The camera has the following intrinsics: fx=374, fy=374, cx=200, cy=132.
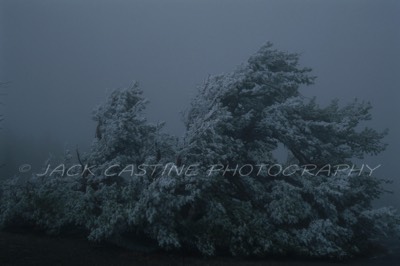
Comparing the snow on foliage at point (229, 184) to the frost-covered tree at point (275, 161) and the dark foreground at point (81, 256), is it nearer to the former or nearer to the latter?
the frost-covered tree at point (275, 161)

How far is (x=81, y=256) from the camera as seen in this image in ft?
31.9

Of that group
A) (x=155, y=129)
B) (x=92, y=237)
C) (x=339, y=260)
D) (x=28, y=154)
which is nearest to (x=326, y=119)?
(x=339, y=260)

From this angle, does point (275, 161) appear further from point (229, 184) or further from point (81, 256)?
point (81, 256)

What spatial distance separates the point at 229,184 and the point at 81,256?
537 centimetres

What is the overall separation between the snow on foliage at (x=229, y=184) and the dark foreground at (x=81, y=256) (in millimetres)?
364

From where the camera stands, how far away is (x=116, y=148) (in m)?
12.9

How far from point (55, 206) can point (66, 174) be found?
1.99m

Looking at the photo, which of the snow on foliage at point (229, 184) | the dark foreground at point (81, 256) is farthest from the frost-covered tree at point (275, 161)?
the dark foreground at point (81, 256)

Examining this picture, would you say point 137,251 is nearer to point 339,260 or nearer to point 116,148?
point 116,148

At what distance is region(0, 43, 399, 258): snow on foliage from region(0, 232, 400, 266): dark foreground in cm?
36

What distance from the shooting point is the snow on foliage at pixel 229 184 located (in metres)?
10.6

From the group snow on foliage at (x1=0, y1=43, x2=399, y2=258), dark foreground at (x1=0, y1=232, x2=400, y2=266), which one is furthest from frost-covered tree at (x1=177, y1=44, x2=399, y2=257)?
dark foreground at (x1=0, y1=232, x2=400, y2=266)

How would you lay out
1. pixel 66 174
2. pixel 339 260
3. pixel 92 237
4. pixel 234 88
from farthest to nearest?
pixel 66 174 → pixel 234 88 → pixel 339 260 → pixel 92 237

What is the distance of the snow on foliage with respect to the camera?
34.9 feet
